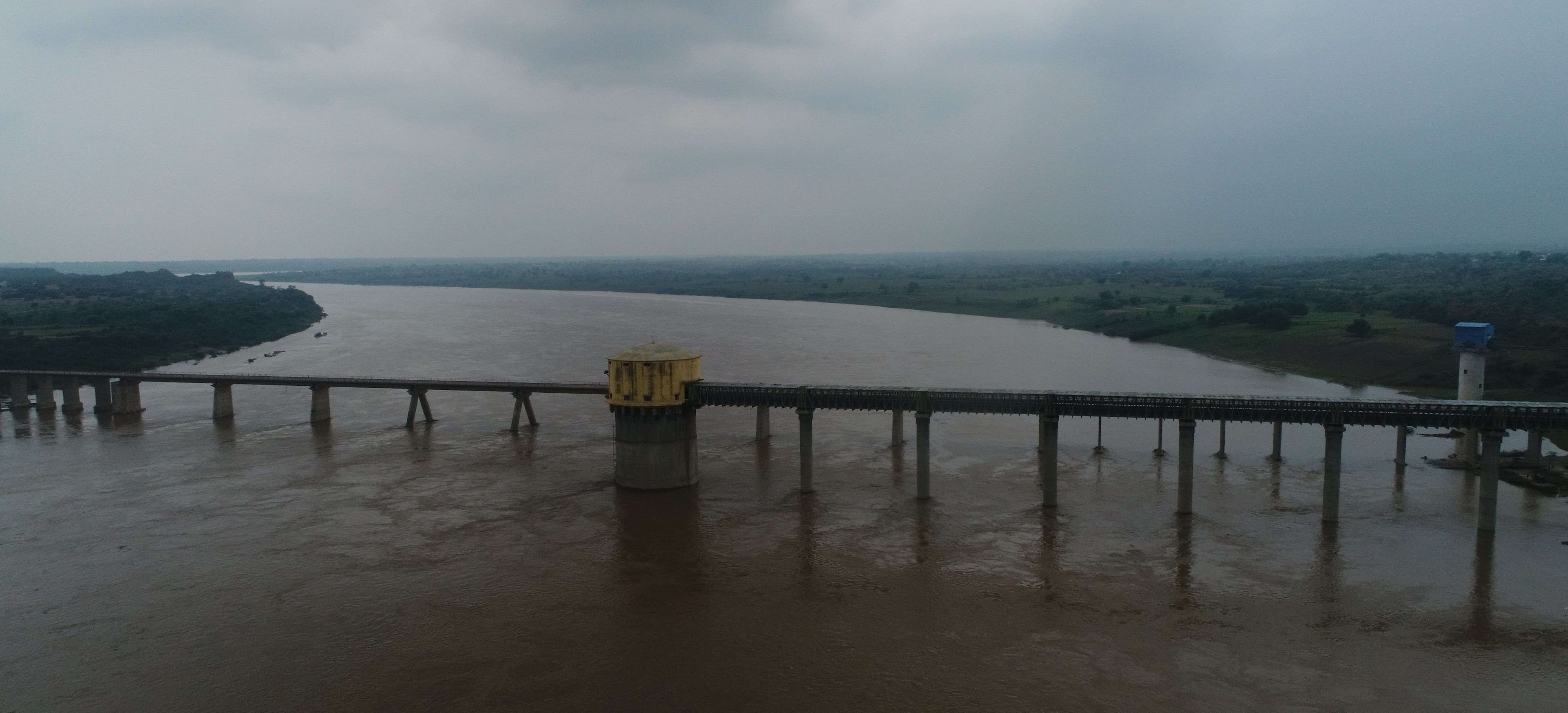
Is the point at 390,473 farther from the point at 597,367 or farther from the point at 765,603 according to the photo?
the point at 597,367

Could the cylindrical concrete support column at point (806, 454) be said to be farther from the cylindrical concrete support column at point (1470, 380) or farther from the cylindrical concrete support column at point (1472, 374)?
the cylindrical concrete support column at point (1472, 374)

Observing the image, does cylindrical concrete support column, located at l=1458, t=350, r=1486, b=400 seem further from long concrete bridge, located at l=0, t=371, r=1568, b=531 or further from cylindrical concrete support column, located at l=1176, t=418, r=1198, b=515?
cylindrical concrete support column, located at l=1176, t=418, r=1198, b=515

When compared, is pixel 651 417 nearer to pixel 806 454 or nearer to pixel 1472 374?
pixel 806 454

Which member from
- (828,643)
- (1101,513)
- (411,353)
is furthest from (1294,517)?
(411,353)

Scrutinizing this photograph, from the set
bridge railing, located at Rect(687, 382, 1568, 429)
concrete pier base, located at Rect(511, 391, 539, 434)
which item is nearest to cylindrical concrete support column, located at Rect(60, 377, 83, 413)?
concrete pier base, located at Rect(511, 391, 539, 434)

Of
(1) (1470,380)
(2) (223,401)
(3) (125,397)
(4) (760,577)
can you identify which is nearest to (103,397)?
(3) (125,397)

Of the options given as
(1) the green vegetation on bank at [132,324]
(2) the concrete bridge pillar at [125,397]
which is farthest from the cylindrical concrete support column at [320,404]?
(1) the green vegetation on bank at [132,324]
